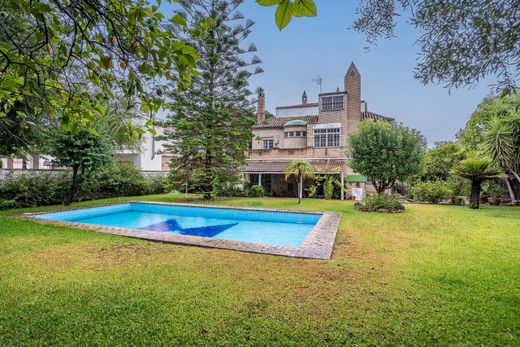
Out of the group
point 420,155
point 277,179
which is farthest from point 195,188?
point 420,155

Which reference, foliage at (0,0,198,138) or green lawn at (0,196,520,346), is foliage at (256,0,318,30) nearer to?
foliage at (0,0,198,138)

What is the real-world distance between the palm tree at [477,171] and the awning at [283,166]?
344 inches

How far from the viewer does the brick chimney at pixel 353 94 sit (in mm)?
26500

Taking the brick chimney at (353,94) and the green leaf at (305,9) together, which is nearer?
the green leaf at (305,9)

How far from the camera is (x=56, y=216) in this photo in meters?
13.4

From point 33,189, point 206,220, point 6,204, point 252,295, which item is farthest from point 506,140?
point 6,204

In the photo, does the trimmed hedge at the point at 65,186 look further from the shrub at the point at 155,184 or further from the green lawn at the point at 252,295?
the green lawn at the point at 252,295

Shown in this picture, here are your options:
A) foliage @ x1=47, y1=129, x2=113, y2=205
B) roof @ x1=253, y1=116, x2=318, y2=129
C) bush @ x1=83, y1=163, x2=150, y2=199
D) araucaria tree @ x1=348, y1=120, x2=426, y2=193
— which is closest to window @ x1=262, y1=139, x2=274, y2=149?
roof @ x1=253, y1=116, x2=318, y2=129

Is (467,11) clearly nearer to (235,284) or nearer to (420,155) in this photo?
(235,284)

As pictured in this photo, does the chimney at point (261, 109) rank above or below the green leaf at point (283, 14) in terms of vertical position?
above

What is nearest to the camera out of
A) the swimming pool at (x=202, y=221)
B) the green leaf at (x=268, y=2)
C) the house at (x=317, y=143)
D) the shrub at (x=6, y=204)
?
the green leaf at (x=268, y=2)

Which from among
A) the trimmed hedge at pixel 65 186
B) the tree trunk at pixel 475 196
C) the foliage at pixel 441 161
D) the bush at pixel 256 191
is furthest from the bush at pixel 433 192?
the trimmed hedge at pixel 65 186

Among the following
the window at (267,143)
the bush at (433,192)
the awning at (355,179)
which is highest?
the window at (267,143)

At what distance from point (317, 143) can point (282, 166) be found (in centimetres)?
439
